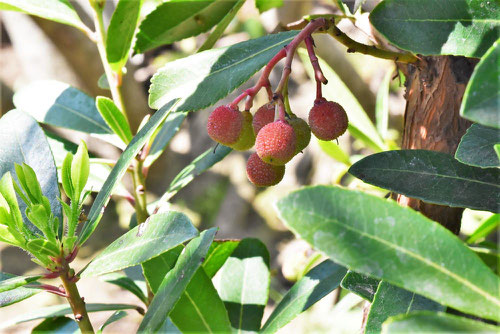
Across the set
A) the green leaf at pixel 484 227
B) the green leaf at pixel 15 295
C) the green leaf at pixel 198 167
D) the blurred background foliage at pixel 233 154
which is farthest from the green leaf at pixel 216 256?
the green leaf at pixel 484 227

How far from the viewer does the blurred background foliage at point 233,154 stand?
180 cm

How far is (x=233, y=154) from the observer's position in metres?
2.72

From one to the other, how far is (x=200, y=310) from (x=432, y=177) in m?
0.33

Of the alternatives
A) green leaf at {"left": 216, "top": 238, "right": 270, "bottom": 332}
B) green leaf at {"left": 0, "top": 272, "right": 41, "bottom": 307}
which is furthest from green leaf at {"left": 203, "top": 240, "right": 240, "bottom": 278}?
green leaf at {"left": 0, "top": 272, "right": 41, "bottom": 307}

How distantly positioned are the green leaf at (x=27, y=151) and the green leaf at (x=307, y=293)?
0.32 m

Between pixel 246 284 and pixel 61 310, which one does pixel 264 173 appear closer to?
pixel 246 284

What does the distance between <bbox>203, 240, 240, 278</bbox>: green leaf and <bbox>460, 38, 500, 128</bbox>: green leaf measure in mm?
499

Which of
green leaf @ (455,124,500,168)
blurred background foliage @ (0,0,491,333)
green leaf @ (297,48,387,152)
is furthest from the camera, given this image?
blurred background foliage @ (0,0,491,333)

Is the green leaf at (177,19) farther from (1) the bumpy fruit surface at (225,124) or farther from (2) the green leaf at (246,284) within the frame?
(2) the green leaf at (246,284)

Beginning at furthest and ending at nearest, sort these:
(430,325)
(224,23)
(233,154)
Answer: (233,154) → (224,23) → (430,325)

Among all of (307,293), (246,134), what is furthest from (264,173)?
(307,293)

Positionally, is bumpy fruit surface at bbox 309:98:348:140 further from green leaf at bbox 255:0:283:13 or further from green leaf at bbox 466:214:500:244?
green leaf at bbox 466:214:500:244

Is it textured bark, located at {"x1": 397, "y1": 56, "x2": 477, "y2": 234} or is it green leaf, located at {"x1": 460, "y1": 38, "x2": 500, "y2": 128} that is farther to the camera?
textured bark, located at {"x1": 397, "y1": 56, "x2": 477, "y2": 234}

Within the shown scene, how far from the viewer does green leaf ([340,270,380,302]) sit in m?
0.64
